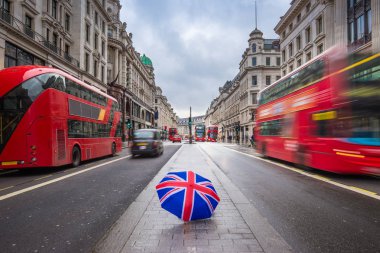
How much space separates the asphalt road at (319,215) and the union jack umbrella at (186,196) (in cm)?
114

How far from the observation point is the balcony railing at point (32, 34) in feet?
58.9

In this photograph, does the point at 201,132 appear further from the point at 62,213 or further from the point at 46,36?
the point at 62,213

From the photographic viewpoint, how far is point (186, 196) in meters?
3.45

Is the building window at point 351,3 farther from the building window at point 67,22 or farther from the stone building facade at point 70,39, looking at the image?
the building window at point 67,22

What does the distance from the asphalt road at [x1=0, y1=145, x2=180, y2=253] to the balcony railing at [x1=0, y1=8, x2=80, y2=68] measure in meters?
16.4

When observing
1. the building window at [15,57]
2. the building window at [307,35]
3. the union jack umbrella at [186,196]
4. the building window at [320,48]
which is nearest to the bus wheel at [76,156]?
the union jack umbrella at [186,196]

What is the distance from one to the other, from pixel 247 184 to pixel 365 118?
12.2 ft

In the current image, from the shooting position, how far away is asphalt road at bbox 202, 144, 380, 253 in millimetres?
3141

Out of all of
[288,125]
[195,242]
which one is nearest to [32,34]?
[288,125]

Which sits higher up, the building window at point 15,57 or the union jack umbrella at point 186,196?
the building window at point 15,57

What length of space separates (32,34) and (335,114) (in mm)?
24082

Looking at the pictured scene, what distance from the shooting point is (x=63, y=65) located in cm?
2602

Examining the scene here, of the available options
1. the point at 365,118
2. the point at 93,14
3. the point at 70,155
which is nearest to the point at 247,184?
the point at 365,118

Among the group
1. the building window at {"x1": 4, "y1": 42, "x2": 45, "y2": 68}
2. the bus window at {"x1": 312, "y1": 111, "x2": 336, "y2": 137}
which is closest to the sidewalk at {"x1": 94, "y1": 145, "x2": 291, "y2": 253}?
the bus window at {"x1": 312, "y1": 111, "x2": 336, "y2": 137}
